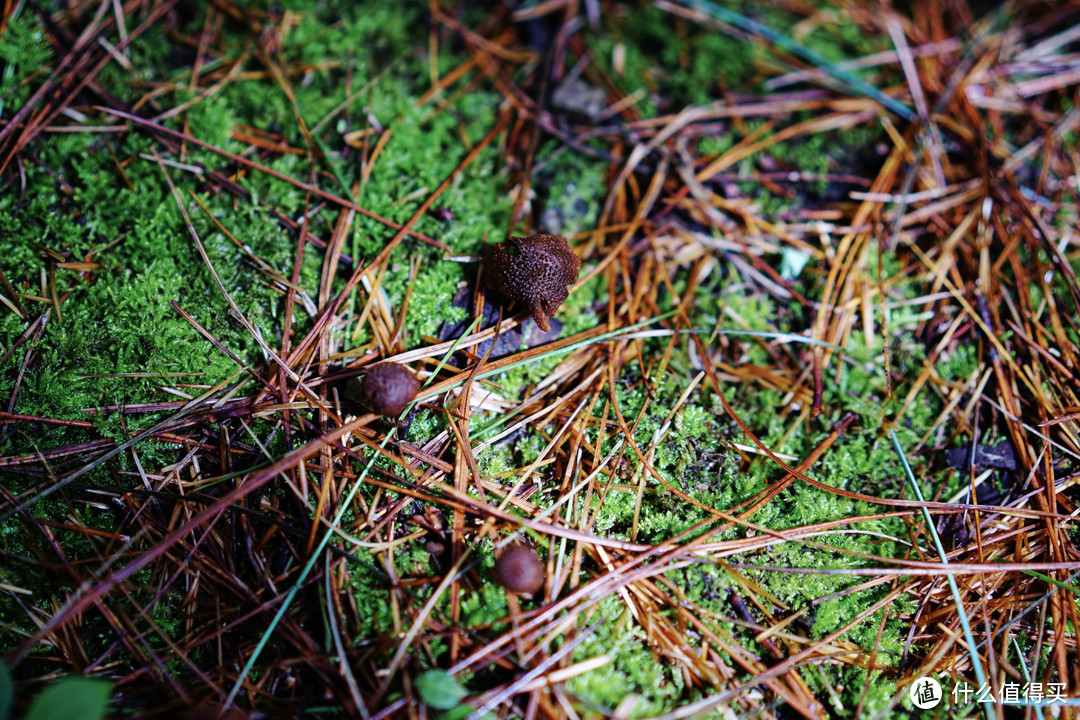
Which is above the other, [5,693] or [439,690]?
[5,693]

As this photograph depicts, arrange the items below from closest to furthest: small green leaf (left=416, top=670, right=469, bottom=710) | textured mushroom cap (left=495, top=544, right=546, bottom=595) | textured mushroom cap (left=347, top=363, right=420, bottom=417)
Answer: small green leaf (left=416, top=670, right=469, bottom=710), textured mushroom cap (left=495, top=544, right=546, bottom=595), textured mushroom cap (left=347, top=363, right=420, bottom=417)

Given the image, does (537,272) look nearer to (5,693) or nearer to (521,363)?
(521,363)

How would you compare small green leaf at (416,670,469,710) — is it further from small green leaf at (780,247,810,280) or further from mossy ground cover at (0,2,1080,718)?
small green leaf at (780,247,810,280)

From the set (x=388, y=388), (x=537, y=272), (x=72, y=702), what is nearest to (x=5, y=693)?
(x=72, y=702)

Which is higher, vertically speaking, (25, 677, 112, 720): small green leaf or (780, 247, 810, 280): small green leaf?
(780, 247, 810, 280): small green leaf

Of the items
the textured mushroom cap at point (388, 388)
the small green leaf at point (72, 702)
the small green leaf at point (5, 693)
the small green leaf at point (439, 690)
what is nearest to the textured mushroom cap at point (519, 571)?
the small green leaf at point (439, 690)

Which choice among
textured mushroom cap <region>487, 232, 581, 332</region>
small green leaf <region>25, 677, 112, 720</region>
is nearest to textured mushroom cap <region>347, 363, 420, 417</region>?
textured mushroom cap <region>487, 232, 581, 332</region>

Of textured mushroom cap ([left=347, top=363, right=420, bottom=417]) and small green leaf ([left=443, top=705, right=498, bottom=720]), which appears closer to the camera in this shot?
small green leaf ([left=443, top=705, right=498, bottom=720])
